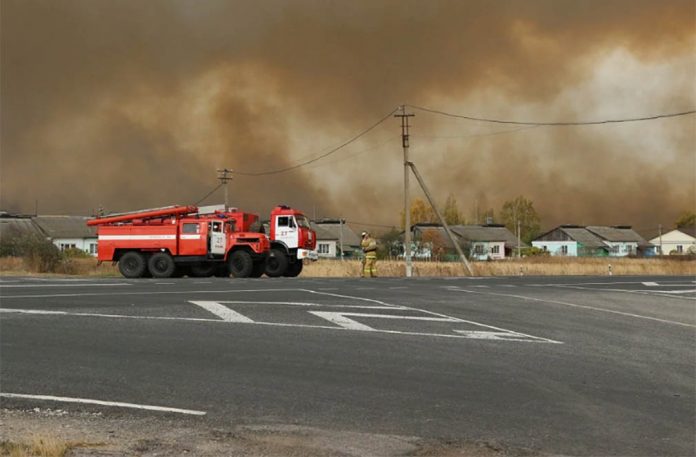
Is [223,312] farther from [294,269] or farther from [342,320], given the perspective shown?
[294,269]

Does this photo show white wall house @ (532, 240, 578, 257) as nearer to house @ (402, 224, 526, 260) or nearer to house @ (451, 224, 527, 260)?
house @ (451, 224, 527, 260)

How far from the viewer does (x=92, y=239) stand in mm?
94000

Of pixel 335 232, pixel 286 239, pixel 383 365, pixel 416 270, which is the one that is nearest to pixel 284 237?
pixel 286 239

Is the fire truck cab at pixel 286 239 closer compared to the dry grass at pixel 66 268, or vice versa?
the fire truck cab at pixel 286 239

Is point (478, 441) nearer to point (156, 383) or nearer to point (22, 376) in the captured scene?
point (156, 383)

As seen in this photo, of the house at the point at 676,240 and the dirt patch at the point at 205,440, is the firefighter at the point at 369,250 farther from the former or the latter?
the house at the point at 676,240

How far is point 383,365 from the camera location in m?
9.72

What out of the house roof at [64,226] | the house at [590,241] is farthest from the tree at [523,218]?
the house roof at [64,226]

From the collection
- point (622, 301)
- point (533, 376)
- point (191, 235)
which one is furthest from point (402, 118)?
point (533, 376)

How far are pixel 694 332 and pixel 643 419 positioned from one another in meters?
6.44

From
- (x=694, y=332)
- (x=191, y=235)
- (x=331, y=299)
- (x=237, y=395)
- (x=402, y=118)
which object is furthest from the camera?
(x=402, y=118)

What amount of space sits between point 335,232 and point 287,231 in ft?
270

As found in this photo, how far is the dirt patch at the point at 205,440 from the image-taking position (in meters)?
6.23

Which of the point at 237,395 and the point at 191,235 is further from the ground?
the point at 191,235
